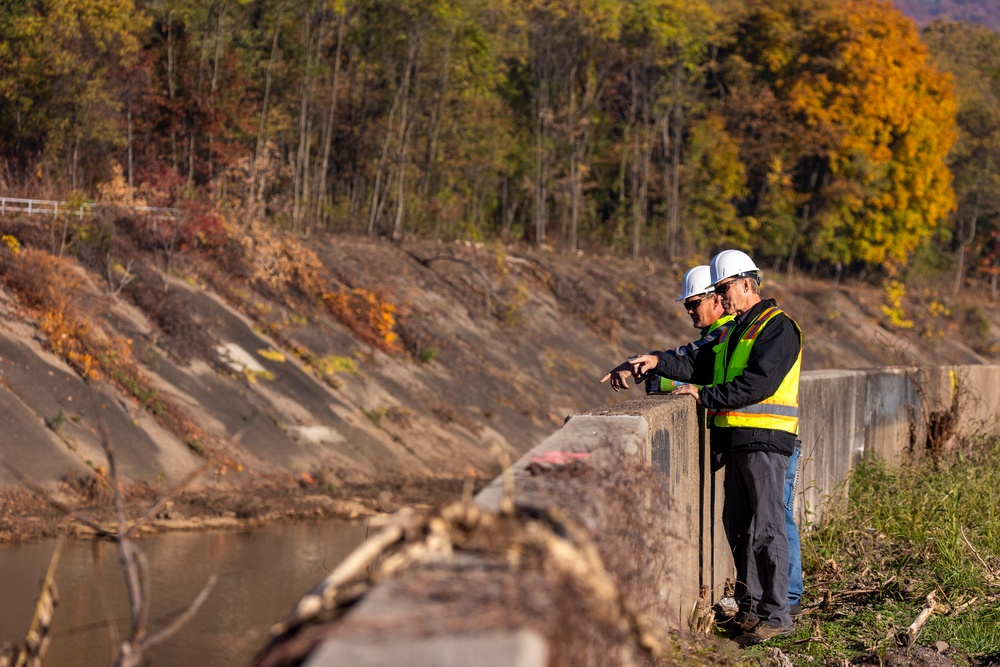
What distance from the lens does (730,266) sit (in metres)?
8.15

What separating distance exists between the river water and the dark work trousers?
3.21 m

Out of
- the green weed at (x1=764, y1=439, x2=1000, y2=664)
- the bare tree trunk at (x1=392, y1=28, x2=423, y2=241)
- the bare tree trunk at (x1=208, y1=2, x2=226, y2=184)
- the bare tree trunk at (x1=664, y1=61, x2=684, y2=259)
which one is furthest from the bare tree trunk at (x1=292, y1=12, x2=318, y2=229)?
the green weed at (x1=764, y1=439, x2=1000, y2=664)

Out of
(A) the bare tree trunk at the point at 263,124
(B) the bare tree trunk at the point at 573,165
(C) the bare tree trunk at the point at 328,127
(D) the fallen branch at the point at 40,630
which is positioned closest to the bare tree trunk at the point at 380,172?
(C) the bare tree trunk at the point at 328,127

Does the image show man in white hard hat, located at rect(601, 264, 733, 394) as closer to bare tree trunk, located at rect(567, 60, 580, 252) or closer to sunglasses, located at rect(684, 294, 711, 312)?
sunglasses, located at rect(684, 294, 711, 312)

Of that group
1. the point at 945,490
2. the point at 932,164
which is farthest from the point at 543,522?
the point at 932,164

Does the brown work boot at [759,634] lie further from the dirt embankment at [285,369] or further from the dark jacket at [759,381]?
the dirt embankment at [285,369]

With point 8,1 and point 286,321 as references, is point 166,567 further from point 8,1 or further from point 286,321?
point 8,1

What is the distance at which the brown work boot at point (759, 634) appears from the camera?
7.67 meters

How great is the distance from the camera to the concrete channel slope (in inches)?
108

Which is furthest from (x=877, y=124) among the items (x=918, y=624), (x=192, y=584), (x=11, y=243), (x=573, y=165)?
(x=918, y=624)

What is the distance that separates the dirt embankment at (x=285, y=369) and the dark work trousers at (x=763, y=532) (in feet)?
24.3

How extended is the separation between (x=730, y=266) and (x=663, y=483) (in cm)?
219

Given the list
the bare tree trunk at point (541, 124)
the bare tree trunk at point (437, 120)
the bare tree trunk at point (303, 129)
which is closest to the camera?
the bare tree trunk at point (303, 129)

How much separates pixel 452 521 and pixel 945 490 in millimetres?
8403
